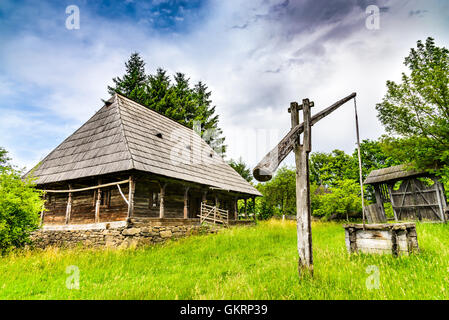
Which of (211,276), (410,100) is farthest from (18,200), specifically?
(410,100)

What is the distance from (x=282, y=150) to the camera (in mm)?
4199

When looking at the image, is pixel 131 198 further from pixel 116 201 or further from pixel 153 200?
pixel 153 200

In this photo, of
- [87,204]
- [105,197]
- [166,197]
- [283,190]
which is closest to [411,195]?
[283,190]

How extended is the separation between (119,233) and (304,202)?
829 cm

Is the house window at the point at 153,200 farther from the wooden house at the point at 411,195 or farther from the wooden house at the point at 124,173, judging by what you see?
the wooden house at the point at 411,195

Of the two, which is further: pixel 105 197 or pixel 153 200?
pixel 153 200

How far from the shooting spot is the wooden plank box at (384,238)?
529 cm

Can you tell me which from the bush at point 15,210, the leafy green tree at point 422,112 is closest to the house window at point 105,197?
the bush at point 15,210

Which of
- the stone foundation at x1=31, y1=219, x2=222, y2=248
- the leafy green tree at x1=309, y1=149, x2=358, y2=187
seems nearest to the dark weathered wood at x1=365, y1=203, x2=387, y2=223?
the stone foundation at x1=31, y1=219, x2=222, y2=248

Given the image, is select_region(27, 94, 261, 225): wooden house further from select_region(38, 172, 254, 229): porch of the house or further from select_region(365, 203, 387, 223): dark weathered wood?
select_region(365, 203, 387, 223): dark weathered wood

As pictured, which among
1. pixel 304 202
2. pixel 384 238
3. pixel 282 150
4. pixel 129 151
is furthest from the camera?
pixel 129 151

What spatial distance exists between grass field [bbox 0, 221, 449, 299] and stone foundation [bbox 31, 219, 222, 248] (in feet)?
3.28

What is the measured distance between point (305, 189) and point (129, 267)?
206 inches

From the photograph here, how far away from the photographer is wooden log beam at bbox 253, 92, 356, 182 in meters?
3.79
